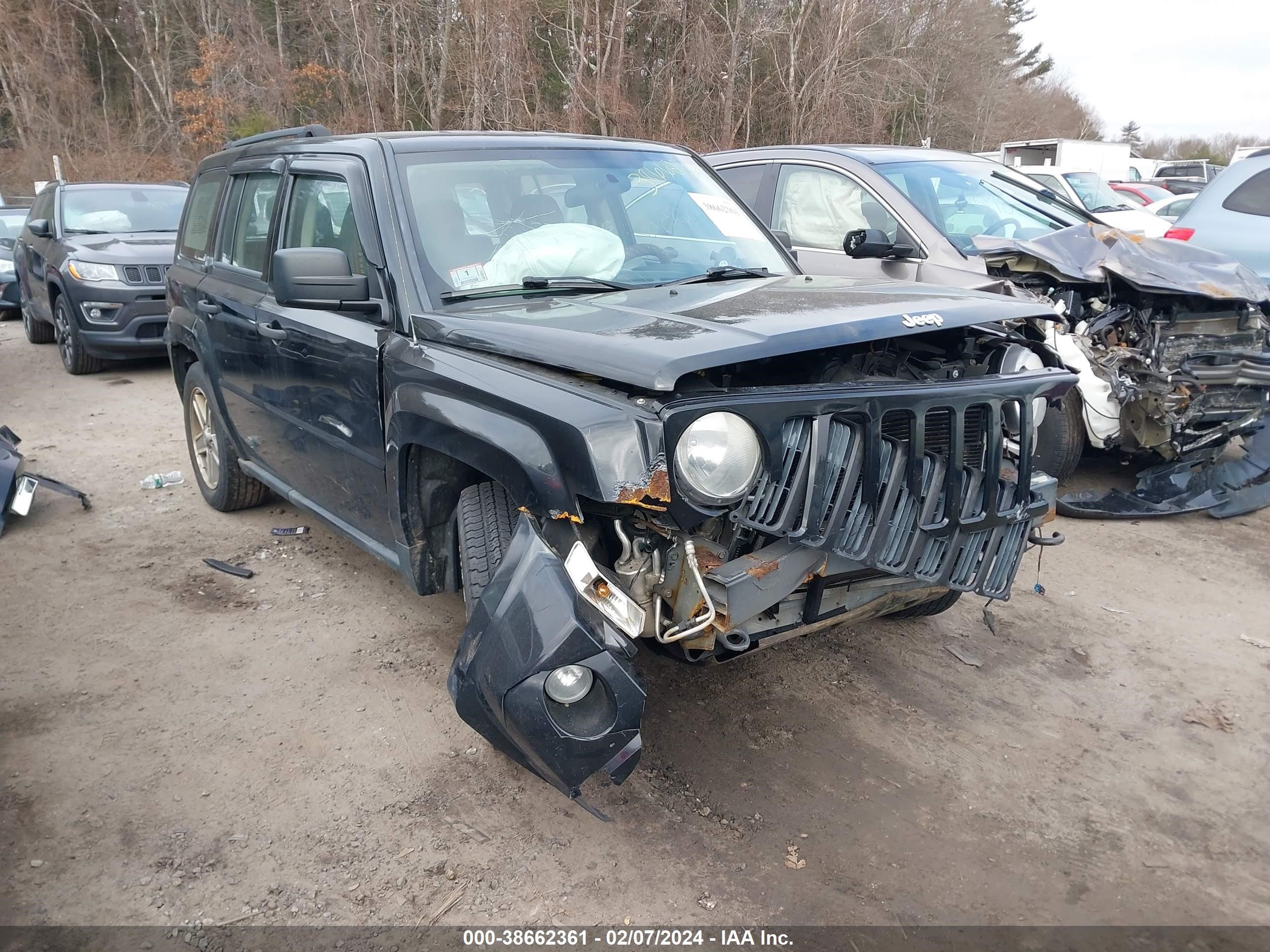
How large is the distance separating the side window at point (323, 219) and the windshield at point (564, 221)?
0.29 metres

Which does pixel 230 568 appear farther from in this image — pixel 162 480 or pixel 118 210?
pixel 118 210

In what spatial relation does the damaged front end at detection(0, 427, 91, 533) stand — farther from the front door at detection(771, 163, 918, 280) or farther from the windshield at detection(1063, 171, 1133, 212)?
the windshield at detection(1063, 171, 1133, 212)

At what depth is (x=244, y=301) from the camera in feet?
13.8

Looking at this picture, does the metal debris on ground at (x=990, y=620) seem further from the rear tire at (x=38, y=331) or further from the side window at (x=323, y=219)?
the rear tire at (x=38, y=331)

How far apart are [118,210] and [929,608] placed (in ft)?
30.5

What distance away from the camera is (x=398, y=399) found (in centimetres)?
300

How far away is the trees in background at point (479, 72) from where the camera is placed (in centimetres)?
2114

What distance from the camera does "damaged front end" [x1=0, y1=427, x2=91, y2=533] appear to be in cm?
496

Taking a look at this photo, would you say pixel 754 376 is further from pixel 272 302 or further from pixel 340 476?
pixel 272 302

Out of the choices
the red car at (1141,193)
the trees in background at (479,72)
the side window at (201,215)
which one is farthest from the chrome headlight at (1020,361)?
the red car at (1141,193)

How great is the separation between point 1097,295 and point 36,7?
32.7 meters

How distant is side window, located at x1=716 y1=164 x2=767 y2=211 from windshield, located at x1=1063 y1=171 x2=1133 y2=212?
392 inches

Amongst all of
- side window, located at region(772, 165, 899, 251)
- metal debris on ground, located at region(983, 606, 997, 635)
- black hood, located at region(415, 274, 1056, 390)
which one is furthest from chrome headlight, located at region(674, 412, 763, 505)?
side window, located at region(772, 165, 899, 251)

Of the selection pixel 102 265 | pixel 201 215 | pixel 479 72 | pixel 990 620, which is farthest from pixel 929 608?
pixel 479 72
